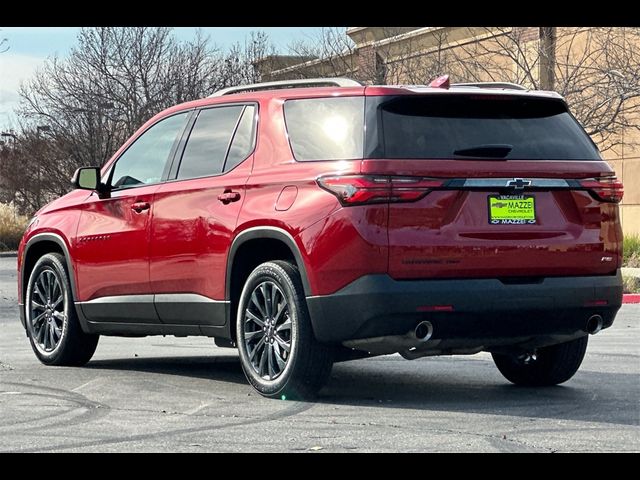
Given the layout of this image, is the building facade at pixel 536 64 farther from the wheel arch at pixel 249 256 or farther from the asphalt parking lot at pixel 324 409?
the wheel arch at pixel 249 256

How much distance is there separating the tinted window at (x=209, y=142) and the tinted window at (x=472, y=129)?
1400 mm

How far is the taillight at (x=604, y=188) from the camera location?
8.67 meters

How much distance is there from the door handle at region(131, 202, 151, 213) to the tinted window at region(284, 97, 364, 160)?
1.45 m

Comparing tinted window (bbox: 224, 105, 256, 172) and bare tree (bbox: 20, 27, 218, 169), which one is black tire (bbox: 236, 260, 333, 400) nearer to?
tinted window (bbox: 224, 105, 256, 172)

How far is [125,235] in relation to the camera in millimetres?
9977

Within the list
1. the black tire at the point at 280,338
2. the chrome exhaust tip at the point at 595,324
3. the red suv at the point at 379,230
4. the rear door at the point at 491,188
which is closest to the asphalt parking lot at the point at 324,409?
the black tire at the point at 280,338

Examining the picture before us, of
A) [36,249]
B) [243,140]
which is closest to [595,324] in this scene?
[243,140]

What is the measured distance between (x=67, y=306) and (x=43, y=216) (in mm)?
909

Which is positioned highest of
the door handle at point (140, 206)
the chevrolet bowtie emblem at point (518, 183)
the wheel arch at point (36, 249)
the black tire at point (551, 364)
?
the chevrolet bowtie emblem at point (518, 183)

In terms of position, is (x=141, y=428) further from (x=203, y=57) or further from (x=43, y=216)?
(x=203, y=57)

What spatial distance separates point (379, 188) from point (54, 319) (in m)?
3.93

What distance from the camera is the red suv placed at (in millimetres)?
8062

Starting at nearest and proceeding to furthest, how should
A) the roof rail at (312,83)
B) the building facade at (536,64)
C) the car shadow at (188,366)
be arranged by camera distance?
the roof rail at (312,83)
the car shadow at (188,366)
the building facade at (536,64)
